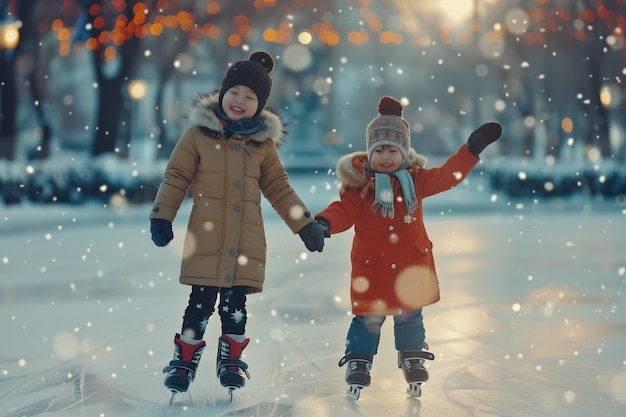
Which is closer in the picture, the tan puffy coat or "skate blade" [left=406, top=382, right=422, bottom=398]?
the tan puffy coat

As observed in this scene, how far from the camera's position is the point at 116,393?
4.48 metres

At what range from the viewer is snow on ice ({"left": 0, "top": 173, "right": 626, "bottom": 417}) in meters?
4.31

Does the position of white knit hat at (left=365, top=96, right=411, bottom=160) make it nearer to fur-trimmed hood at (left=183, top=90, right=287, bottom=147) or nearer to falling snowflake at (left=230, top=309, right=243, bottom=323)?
fur-trimmed hood at (left=183, top=90, right=287, bottom=147)

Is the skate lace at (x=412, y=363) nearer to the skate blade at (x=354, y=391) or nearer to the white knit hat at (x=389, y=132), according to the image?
the skate blade at (x=354, y=391)

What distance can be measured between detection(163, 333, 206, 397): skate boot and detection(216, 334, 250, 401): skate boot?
11 cm

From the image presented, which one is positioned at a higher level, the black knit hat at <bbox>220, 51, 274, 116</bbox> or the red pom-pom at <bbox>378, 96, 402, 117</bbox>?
the black knit hat at <bbox>220, 51, 274, 116</bbox>

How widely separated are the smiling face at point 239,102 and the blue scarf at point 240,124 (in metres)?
0.02

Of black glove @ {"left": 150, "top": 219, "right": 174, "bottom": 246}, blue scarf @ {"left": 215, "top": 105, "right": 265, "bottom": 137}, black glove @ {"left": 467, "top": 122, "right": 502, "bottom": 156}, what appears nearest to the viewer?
black glove @ {"left": 150, "top": 219, "right": 174, "bottom": 246}

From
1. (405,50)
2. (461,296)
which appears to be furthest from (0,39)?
(405,50)

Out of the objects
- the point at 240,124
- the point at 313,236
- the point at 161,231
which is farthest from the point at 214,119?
the point at 313,236

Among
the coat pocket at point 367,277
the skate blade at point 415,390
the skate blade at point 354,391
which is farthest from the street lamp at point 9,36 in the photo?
the skate blade at point 415,390

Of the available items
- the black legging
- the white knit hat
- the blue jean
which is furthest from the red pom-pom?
the black legging

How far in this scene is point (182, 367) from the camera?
434 centimetres

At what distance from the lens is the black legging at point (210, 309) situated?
4.42 metres
